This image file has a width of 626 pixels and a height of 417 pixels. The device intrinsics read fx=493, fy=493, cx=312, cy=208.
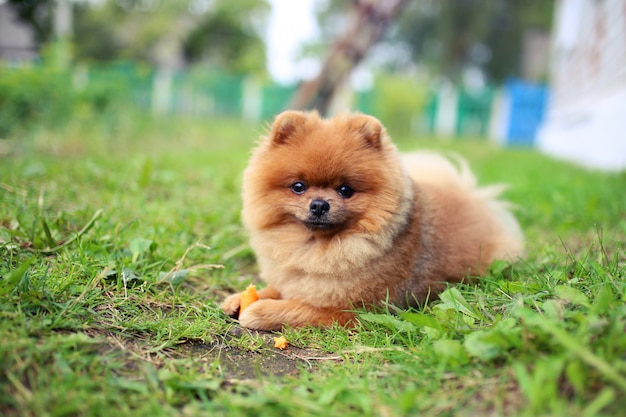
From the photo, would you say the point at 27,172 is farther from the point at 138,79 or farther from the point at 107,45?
the point at 107,45

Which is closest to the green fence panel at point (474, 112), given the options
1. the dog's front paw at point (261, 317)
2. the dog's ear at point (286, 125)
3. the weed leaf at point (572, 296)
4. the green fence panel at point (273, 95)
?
the green fence panel at point (273, 95)

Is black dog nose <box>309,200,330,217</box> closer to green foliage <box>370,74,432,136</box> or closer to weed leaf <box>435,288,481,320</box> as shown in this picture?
weed leaf <box>435,288,481,320</box>

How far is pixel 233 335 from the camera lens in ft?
8.52

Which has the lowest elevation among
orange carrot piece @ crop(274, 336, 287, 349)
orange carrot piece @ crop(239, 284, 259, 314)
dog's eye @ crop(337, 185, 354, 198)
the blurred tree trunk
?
orange carrot piece @ crop(274, 336, 287, 349)

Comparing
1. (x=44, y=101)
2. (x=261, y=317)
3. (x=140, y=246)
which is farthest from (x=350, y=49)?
(x=261, y=317)

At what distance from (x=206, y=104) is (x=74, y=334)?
18.6 metres

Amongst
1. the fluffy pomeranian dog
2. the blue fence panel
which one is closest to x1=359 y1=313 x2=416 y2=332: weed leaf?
the fluffy pomeranian dog

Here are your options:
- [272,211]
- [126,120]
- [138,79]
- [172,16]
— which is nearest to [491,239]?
[272,211]

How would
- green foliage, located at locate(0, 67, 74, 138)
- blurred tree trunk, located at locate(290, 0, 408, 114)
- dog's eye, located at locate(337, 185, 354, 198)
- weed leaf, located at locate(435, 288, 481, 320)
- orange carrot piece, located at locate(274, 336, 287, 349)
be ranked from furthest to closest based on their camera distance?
blurred tree trunk, located at locate(290, 0, 408, 114) < green foliage, located at locate(0, 67, 74, 138) < dog's eye, located at locate(337, 185, 354, 198) < orange carrot piece, located at locate(274, 336, 287, 349) < weed leaf, located at locate(435, 288, 481, 320)

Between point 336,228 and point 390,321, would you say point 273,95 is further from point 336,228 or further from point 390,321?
point 390,321

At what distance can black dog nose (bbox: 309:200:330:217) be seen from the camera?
8.64ft

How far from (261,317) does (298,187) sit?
2.46 feet

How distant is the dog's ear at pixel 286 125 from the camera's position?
9.39ft

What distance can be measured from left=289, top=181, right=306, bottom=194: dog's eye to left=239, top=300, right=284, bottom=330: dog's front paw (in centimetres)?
65
